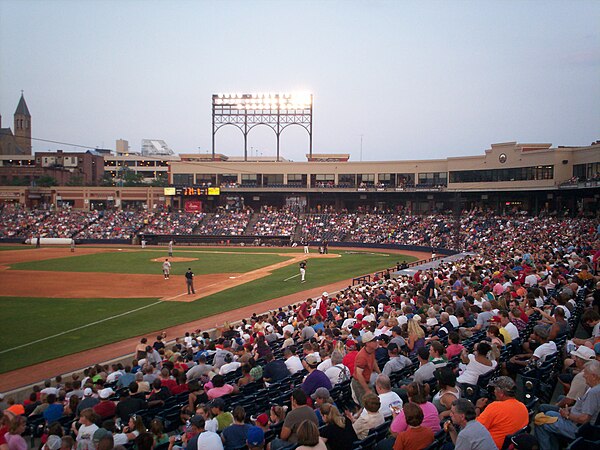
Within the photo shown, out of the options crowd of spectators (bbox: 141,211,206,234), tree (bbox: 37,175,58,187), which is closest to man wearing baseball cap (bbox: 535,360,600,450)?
crowd of spectators (bbox: 141,211,206,234)

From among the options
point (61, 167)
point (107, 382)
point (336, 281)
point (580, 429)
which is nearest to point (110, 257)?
point (336, 281)

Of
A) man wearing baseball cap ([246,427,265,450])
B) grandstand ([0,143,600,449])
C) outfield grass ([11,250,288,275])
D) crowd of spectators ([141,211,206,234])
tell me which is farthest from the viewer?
crowd of spectators ([141,211,206,234])

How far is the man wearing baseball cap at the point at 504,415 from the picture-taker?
5.96 m

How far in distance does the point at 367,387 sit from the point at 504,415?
8.99 feet

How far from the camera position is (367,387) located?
8375mm

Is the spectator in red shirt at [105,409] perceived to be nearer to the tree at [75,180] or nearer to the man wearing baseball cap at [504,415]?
the man wearing baseball cap at [504,415]

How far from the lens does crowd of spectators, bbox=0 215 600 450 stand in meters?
6.14

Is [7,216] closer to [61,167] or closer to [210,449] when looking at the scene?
[61,167]

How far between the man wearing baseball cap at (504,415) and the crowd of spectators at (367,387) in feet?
0.04

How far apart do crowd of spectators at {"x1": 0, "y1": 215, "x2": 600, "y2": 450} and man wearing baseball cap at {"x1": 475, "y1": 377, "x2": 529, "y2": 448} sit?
1 cm

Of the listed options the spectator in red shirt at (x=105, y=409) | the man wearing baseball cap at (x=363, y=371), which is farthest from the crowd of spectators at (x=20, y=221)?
the man wearing baseball cap at (x=363, y=371)

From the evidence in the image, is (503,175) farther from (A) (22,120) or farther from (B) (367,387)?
(A) (22,120)

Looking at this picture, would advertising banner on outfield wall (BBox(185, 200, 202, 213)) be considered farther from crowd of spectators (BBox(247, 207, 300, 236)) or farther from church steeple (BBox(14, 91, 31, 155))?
church steeple (BBox(14, 91, 31, 155))

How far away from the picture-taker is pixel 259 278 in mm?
36469
